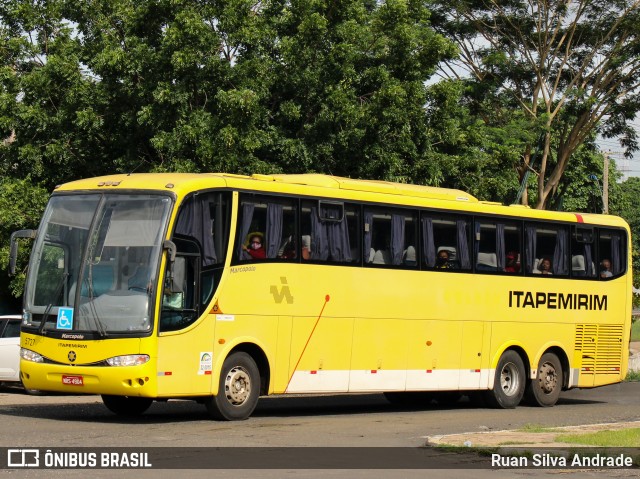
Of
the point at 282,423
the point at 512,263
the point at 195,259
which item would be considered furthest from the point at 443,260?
the point at 195,259

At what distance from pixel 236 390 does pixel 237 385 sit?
7cm

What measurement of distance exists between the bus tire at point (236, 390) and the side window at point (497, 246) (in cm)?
563

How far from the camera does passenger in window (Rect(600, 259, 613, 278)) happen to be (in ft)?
77.6

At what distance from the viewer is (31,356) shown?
16.3 metres

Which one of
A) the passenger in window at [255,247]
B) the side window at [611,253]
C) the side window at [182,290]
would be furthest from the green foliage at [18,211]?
the side window at [611,253]

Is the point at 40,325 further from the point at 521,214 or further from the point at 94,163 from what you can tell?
the point at 94,163

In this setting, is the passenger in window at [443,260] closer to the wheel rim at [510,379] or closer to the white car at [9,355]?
the wheel rim at [510,379]

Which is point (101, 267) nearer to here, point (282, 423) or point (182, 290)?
point (182, 290)

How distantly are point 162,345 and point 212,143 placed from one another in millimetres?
11200

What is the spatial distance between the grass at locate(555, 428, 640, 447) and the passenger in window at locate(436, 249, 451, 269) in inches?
Result: 223

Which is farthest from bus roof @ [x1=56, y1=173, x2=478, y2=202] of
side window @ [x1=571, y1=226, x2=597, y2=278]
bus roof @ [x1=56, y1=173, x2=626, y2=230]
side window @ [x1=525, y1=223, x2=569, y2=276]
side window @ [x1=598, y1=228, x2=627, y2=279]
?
side window @ [x1=598, y1=228, x2=627, y2=279]

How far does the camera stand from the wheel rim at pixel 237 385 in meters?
16.7

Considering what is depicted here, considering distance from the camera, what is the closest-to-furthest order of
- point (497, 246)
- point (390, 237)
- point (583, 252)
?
point (390, 237) → point (497, 246) → point (583, 252)
